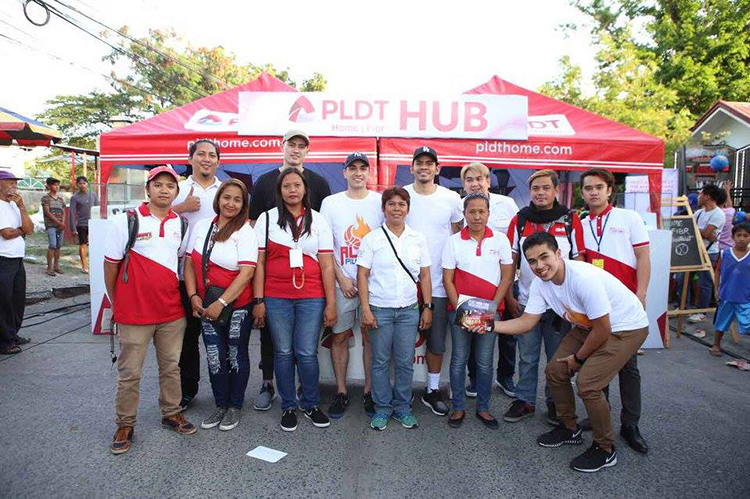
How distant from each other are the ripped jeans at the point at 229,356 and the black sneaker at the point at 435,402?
1378 millimetres

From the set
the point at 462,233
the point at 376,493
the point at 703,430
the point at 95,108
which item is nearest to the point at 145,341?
the point at 376,493

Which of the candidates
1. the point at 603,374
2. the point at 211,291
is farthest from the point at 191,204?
the point at 603,374

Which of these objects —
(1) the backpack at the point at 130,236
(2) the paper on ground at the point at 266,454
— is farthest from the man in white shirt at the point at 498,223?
(1) the backpack at the point at 130,236

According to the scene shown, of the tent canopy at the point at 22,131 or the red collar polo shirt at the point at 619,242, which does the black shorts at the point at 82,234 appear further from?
the red collar polo shirt at the point at 619,242

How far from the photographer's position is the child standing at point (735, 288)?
5289 millimetres

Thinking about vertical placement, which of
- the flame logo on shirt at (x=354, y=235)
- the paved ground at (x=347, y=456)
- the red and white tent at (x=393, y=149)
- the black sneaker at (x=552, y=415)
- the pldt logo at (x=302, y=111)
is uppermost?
the pldt logo at (x=302, y=111)

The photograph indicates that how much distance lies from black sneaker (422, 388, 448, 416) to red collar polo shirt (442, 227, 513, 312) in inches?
34.3

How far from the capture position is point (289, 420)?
11.3ft

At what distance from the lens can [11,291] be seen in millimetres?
5242

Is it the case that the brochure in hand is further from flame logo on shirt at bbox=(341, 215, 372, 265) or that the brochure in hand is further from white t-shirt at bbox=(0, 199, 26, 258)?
white t-shirt at bbox=(0, 199, 26, 258)

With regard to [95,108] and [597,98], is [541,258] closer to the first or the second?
[597,98]

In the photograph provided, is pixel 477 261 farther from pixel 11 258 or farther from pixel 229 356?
pixel 11 258

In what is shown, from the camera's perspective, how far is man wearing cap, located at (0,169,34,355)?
5.07 m

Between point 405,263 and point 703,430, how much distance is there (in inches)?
95.0
